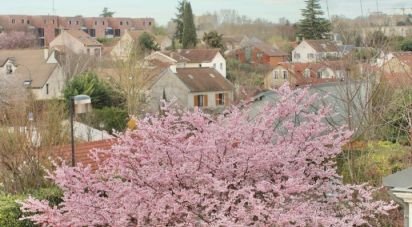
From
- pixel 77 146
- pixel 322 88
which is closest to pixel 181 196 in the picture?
pixel 77 146

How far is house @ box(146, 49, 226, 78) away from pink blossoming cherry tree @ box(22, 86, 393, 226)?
4308 centimetres

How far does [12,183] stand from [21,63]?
3239 centimetres

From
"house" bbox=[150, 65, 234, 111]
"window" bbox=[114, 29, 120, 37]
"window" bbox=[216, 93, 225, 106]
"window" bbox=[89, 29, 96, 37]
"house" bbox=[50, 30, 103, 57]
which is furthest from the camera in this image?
"window" bbox=[114, 29, 120, 37]

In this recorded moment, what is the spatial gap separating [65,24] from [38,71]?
172 feet

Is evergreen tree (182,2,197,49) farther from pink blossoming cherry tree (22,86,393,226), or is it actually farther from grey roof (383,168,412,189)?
grey roof (383,168,412,189)

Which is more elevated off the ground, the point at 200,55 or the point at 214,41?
the point at 214,41

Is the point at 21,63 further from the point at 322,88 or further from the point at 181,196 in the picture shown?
the point at 181,196

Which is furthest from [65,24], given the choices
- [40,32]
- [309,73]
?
[309,73]

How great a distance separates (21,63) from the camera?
44.1 meters

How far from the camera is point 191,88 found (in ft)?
127

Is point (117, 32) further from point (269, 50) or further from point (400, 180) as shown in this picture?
point (400, 180)

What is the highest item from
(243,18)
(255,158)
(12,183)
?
(243,18)

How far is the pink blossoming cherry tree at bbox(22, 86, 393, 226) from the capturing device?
7020 millimetres

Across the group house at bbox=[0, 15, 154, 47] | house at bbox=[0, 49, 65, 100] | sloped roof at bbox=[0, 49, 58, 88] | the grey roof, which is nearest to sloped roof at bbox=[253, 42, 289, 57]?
house at bbox=[0, 49, 65, 100]
